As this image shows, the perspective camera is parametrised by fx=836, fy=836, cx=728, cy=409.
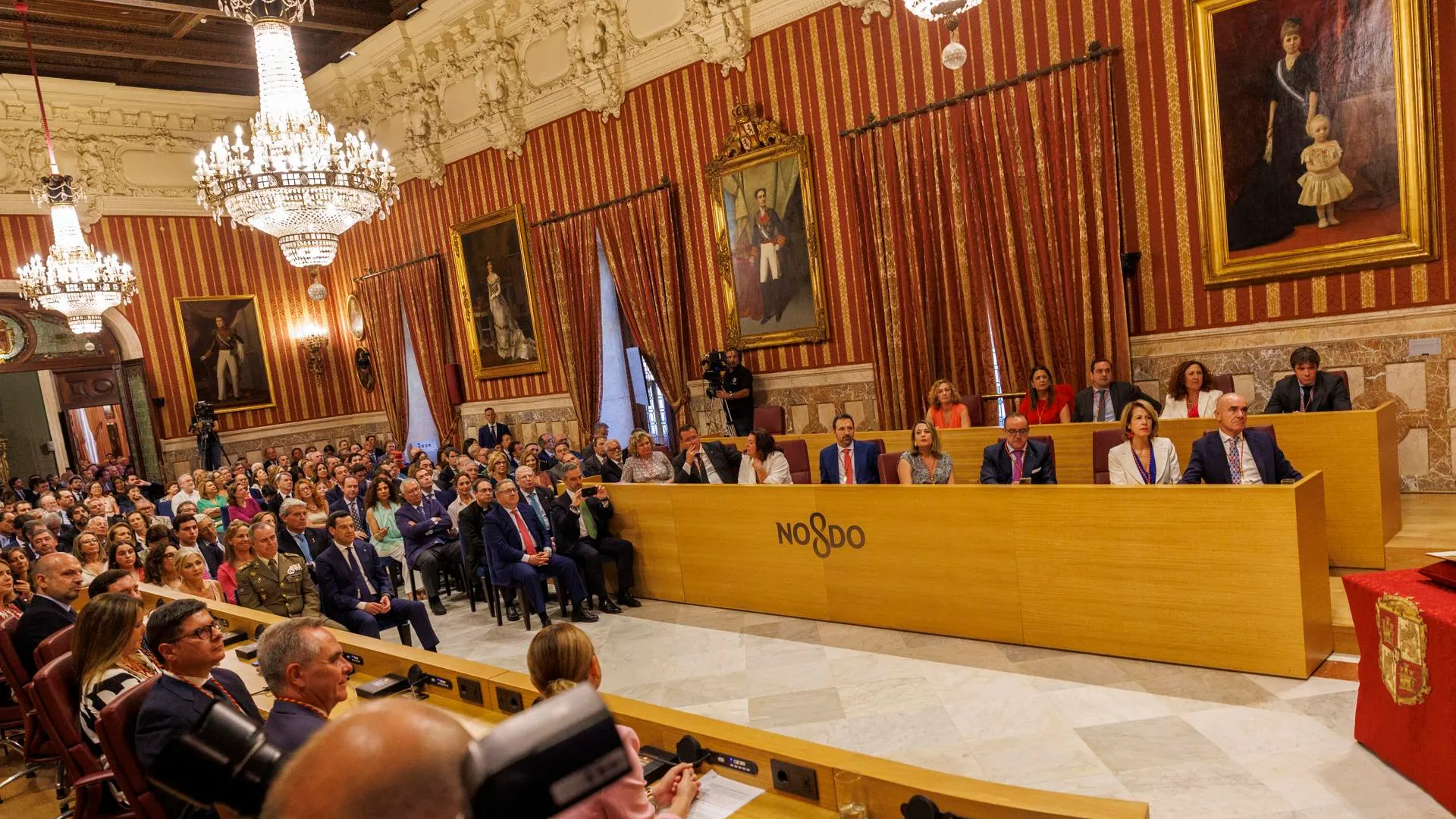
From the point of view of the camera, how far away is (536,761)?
0.62 m

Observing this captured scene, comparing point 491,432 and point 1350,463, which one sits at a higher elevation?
point 491,432

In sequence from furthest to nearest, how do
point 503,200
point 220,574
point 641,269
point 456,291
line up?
point 456,291 → point 503,200 → point 641,269 → point 220,574

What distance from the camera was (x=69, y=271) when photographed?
9.84 m

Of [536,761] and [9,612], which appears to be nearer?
[536,761]

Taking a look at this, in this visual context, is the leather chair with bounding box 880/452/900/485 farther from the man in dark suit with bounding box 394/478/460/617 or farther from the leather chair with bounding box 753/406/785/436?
the man in dark suit with bounding box 394/478/460/617

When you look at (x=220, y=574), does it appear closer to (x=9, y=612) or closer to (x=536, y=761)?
(x=9, y=612)

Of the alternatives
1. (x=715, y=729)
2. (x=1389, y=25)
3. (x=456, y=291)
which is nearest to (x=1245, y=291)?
(x=1389, y=25)

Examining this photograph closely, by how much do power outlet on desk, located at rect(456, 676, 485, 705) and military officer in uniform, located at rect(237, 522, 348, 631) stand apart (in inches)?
92.8

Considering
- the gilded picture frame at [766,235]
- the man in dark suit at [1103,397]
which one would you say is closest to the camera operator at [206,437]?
the gilded picture frame at [766,235]

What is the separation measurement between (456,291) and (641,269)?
428 centimetres

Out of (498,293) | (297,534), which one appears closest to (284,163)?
(297,534)

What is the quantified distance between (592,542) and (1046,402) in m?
4.01

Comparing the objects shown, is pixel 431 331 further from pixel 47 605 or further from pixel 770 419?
pixel 47 605

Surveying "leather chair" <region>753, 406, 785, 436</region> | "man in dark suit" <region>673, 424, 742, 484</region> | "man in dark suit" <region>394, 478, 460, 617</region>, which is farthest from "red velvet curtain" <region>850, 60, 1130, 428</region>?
"man in dark suit" <region>394, 478, 460, 617</region>
